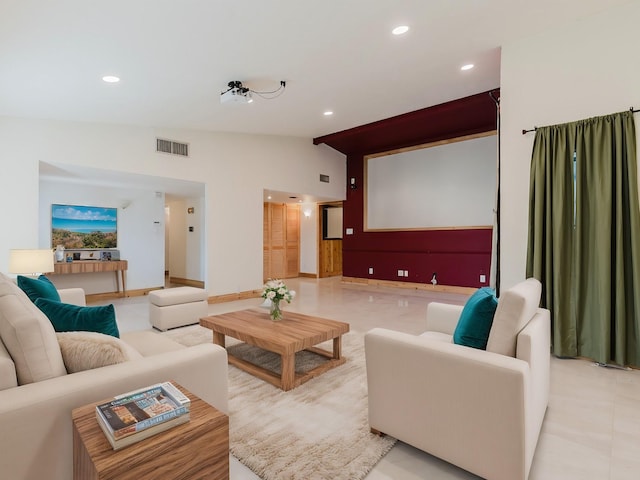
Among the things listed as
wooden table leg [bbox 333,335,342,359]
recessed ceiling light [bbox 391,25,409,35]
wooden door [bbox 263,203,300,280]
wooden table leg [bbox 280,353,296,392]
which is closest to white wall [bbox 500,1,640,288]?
recessed ceiling light [bbox 391,25,409,35]

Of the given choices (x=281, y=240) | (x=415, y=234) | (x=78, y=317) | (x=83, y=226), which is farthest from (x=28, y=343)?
(x=281, y=240)

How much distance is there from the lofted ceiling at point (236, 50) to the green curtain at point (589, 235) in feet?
3.95

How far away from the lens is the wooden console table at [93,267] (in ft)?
18.4

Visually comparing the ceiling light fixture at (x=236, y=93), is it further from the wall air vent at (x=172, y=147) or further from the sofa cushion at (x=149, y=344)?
the sofa cushion at (x=149, y=344)

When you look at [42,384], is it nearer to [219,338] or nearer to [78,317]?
[78,317]

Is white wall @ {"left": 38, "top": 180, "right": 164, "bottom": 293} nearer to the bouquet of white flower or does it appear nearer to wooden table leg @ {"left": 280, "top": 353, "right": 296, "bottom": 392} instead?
the bouquet of white flower

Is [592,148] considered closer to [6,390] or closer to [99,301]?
[6,390]

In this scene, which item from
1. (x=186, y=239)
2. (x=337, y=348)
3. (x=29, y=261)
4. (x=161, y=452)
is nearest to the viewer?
(x=161, y=452)

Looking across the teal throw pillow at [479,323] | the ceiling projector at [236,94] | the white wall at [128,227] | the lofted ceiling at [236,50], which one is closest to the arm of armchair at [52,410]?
the teal throw pillow at [479,323]

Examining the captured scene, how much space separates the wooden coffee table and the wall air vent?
323 cm

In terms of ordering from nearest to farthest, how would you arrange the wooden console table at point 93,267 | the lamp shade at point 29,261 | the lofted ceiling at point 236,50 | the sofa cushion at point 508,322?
the sofa cushion at point 508,322, the lofted ceiling at point 236,50, the lamp shade at point 29,261, the wooden console table at point 93,267

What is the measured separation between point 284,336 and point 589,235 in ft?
9.72

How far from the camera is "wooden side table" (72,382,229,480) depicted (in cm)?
98

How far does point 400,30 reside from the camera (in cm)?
313
